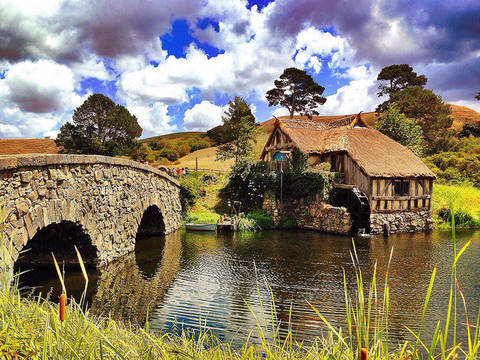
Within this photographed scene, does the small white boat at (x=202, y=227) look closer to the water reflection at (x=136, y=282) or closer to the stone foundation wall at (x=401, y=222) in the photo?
the water reflection at (x=136, y=282)

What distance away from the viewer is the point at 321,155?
2506 centimetres

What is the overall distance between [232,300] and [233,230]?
39.8 ft

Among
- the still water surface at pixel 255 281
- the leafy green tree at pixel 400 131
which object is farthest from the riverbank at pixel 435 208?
the still water surface at pixel 255 281

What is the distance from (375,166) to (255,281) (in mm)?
14184

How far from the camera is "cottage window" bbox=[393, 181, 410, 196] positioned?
22.1 m

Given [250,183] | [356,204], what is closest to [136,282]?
[250,183]

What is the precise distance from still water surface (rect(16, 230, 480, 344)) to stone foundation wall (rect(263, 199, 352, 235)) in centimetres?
244

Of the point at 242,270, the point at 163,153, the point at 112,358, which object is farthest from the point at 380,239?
the point at 163,153

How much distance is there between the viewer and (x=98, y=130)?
47875 millimetres

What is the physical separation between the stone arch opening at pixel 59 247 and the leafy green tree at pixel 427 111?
38.3 meters

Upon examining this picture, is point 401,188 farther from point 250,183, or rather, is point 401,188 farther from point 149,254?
point 149,254

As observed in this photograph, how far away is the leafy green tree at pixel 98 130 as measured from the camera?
152 feet

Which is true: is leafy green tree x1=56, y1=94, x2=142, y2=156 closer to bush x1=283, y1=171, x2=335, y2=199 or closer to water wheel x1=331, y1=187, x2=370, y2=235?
bush x1=283, y1=171, x2=335, y2=199

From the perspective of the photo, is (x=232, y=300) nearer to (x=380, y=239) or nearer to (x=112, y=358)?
(x=112, y=358)
